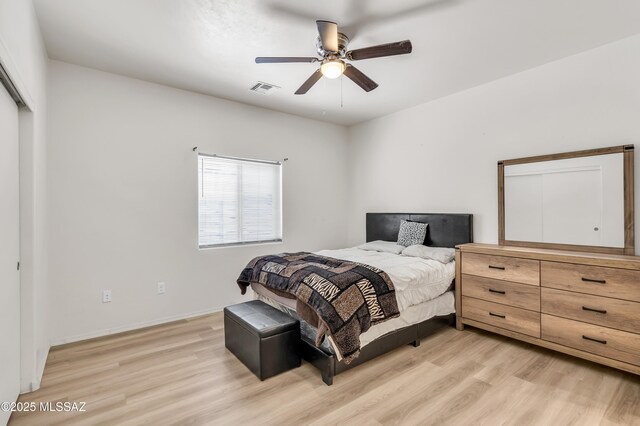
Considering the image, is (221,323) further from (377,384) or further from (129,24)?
(129,24)

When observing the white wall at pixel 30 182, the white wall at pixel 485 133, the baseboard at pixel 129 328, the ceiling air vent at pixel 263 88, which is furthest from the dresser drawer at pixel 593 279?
the white wall at pixel 30 182

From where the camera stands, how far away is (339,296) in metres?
2.23

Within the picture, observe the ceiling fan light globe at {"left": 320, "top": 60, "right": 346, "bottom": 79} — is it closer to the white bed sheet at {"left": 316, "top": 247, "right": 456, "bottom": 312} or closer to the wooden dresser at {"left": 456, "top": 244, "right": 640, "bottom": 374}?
the white bed sheet at {"left": 316, "top": 247, "right": 456, "bottom": 312}

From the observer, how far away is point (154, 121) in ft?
11.3

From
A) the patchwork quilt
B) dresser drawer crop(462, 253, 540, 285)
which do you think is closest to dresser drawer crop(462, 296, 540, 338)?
dresser drawer crop(462, 253, 540, 285)

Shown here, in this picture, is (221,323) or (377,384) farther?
(221,323)

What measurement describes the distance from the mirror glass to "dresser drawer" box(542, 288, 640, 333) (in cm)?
62

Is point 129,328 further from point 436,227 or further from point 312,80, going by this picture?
point 436,227

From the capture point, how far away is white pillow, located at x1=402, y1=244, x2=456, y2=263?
335 cm

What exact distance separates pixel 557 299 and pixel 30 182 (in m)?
4.15

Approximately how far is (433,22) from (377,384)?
277 cm

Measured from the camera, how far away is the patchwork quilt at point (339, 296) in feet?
7.07

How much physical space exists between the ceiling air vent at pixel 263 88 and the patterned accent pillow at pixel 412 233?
2.41 meters

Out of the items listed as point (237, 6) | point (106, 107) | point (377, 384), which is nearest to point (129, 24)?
point (237, 6)
